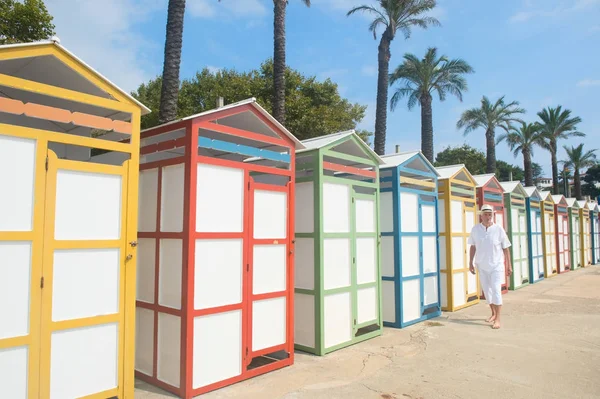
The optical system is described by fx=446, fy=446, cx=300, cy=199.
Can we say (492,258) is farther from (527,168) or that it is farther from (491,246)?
(527,168)

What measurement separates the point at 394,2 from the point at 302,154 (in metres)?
13.8

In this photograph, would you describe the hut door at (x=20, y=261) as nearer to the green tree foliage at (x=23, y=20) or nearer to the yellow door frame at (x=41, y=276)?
the yellow door frame at (x=41, y=276)

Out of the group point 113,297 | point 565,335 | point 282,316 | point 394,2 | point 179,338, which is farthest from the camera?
point 394,2

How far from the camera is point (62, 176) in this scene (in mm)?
3848

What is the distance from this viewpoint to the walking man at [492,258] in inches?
306

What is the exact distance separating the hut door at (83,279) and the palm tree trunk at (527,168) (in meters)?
32.3

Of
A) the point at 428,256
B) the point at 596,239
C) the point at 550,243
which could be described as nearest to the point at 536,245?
the point at 550,243

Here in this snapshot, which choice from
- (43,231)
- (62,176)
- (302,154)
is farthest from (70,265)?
(302,154)

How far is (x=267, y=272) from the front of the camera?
5.41 m

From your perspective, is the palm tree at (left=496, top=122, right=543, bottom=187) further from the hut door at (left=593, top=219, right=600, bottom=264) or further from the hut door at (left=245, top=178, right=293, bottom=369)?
A: the hut door at (left=245, top=178, right=293, bottom=369)

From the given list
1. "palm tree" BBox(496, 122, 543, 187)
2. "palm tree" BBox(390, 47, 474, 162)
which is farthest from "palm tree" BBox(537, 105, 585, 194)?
"palm tree" BBox(390, 47, 474, 162)

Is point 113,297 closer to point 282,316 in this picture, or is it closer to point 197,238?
point 197,238

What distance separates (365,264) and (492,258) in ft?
8.28

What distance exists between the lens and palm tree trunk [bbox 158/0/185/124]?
920cm
